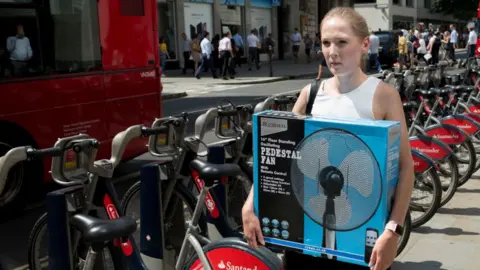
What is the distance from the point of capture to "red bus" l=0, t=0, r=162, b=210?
6.58 m

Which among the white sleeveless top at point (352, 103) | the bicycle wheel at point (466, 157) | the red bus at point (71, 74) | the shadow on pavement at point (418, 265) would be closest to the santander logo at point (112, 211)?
the white sleeveless top at point (352, 103)

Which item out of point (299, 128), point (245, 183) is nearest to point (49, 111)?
point (245, 183)

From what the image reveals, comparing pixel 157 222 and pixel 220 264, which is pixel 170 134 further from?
pixel 220 264

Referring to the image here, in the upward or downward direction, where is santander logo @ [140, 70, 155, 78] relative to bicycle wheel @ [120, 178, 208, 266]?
upward

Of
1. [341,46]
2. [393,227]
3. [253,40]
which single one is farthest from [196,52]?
[393,227]

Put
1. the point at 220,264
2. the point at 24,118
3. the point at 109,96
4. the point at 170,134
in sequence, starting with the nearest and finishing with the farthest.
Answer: the point at 220,264
the point at 170,134
the point at 24,118
the point at 109,96

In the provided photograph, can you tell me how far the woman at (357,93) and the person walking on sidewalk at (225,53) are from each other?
70.0 ft

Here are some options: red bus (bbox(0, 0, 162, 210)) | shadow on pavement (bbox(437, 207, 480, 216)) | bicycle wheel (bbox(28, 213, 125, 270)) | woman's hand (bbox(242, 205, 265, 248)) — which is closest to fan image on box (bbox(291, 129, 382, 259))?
woman's hand (bbox(242, 205, 265, 248))

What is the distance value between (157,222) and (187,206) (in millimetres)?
242

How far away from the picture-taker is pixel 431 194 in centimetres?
532

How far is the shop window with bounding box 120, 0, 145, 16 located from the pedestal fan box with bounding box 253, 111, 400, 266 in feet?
20.1

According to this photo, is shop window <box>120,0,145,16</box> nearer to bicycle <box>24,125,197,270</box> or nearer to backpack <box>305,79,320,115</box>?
bicycle <box>24,125,197,270</box>

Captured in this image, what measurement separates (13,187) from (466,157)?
5.05 m

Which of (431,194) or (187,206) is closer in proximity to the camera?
(187,206)
